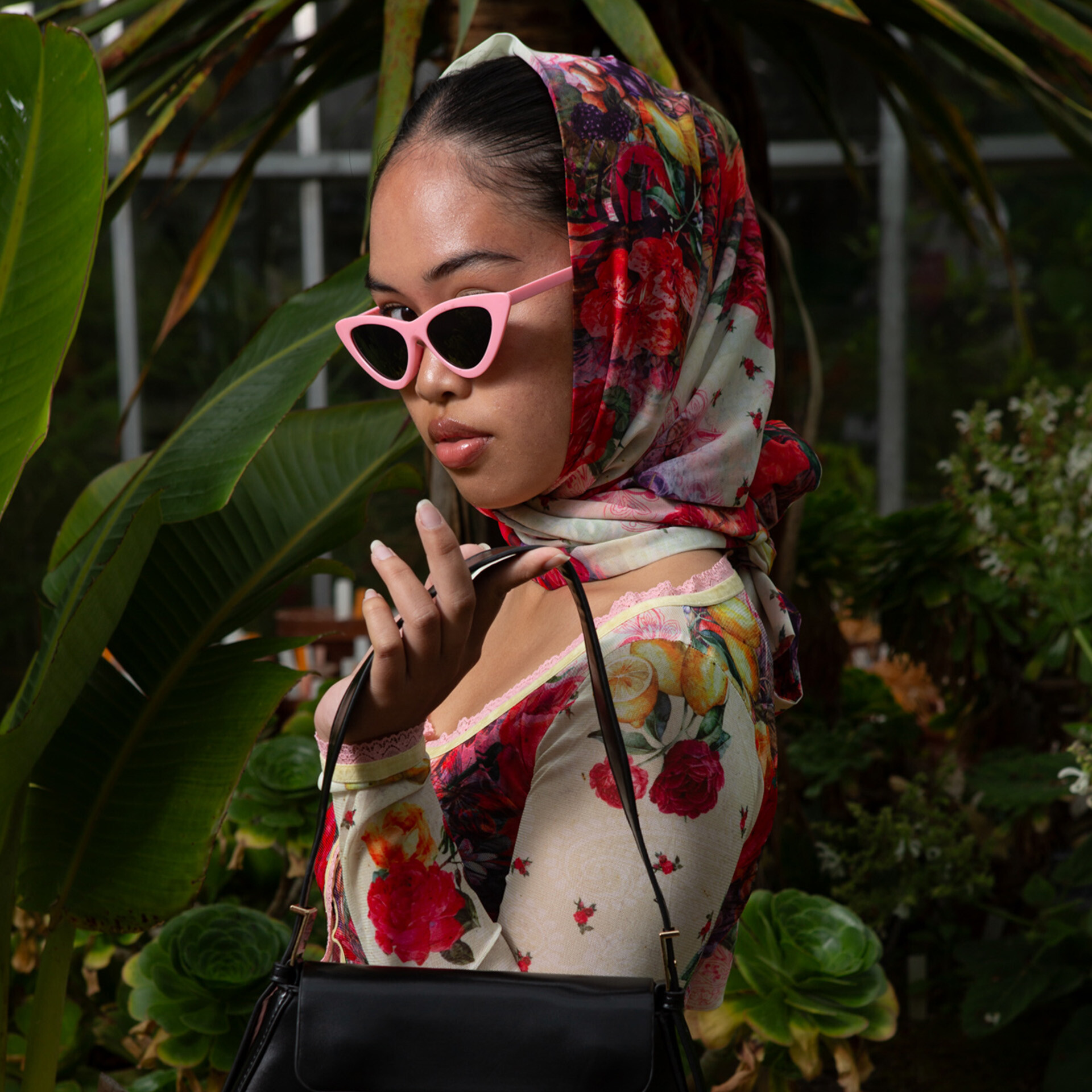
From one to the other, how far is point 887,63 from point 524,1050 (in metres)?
1.51

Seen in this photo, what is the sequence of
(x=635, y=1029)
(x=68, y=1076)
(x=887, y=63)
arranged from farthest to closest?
(x=887, y=63) → (x=68, y=1076) → (x=635, y=1029)

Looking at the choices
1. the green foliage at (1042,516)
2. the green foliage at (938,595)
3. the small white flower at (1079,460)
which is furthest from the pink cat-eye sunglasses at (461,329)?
the green foliage at (938,595)

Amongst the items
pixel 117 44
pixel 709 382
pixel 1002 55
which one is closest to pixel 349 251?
pixel 117 44

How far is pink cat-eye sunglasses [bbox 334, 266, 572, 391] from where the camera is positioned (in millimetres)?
651

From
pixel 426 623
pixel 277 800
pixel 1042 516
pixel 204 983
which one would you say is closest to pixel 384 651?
pixel 426 623

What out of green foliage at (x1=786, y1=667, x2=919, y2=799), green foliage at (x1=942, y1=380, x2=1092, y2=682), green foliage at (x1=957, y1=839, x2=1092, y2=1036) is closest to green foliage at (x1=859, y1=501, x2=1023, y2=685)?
green foliage at (x1=942, y1=380, x2=1092, y2=682)

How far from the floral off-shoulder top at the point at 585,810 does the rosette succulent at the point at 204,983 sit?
73 cm

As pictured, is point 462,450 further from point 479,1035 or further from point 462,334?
point 479,1035

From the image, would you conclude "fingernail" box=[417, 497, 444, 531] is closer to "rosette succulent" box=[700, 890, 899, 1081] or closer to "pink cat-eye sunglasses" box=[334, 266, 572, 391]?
"pink cat-eye sunglasses" box=[334, 266, 572, 391]

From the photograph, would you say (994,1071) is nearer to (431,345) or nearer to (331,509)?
(331,509)

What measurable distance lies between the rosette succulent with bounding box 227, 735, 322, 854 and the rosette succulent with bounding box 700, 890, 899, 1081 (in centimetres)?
65

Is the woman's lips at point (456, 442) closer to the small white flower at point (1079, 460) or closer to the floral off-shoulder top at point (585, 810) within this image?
the floral off-shoulder top at point (585, 810)

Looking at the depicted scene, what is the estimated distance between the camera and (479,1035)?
61 cm

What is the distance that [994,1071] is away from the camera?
6.39 ft
